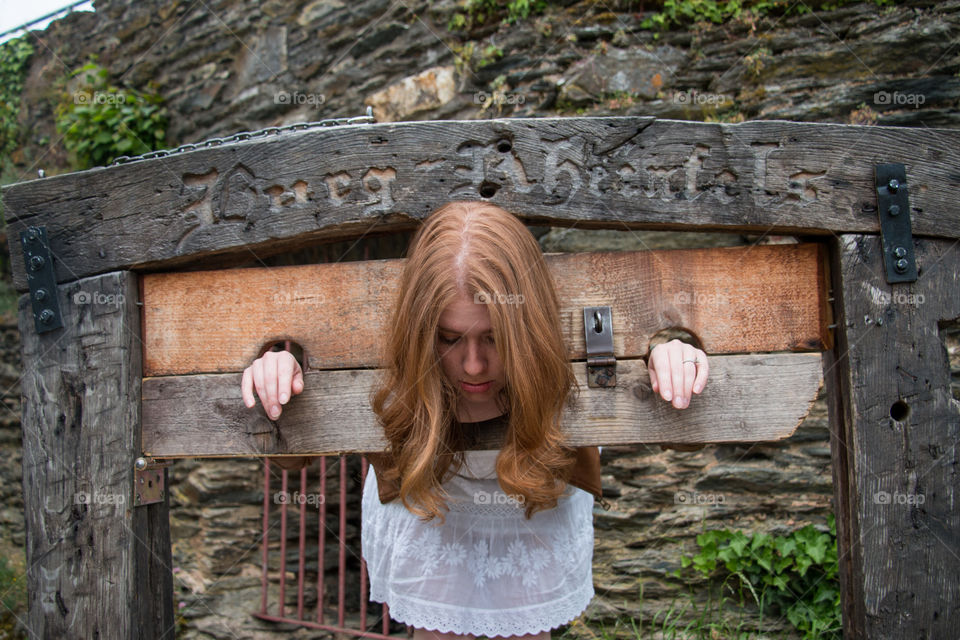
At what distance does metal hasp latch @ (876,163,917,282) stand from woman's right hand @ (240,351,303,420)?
149cm

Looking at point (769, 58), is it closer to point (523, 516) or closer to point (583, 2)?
point (583, 2)

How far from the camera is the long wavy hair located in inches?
59.8

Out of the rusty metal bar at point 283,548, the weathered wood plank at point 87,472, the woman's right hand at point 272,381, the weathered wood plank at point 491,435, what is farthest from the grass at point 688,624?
the woman's right hand at point 272,381

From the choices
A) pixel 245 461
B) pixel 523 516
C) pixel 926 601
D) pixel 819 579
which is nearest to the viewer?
pixel 926 601

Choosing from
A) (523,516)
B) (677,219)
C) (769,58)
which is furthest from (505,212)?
(769,58)

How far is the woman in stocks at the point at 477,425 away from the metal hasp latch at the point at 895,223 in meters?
0.57

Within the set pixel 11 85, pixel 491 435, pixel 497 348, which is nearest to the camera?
pixel 497 348

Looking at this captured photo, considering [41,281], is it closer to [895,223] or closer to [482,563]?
[482,563]

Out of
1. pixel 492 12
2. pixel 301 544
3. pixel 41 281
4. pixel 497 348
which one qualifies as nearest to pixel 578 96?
pixel 492 12

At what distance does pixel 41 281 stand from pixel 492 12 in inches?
101

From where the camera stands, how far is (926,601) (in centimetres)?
162

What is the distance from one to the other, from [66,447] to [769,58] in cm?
314

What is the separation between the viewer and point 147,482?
1822 mm

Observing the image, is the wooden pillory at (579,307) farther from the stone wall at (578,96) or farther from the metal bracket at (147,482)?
the stone wall at (578,96)
